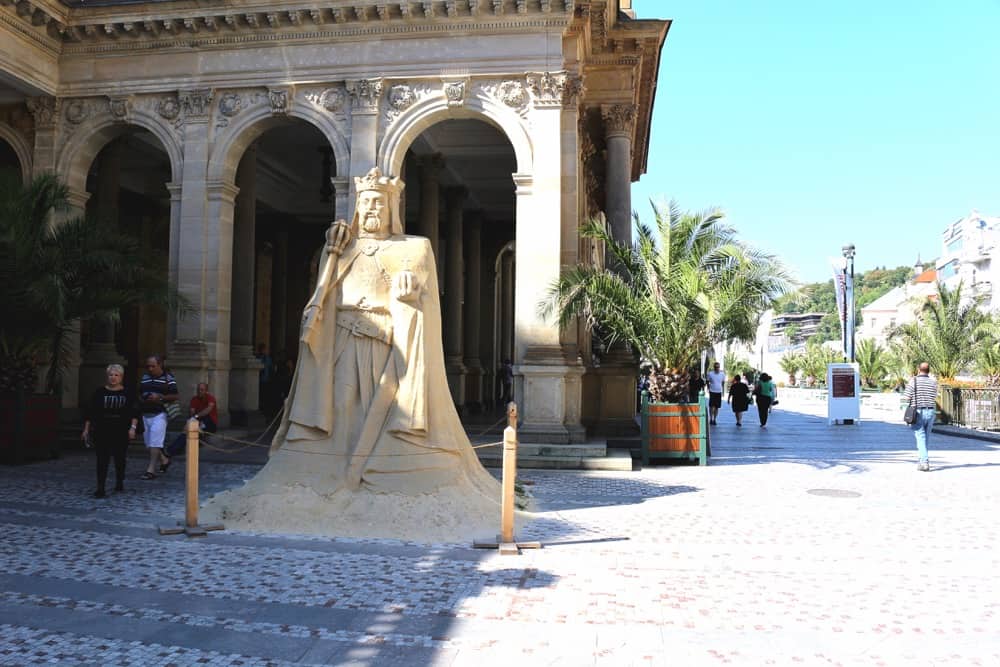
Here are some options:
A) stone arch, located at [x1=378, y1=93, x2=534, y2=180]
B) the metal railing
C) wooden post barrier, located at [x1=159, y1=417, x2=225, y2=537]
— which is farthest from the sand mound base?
the metal railing

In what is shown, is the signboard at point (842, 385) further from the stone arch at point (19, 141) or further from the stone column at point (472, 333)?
the stone arch at point (19, 141)

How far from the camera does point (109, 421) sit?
9664 mm

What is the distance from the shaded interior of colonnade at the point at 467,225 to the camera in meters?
21.8

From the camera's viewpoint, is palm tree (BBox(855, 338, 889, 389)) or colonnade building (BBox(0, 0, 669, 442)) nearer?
colonnade building (BBox(0, 0, 669, 442))

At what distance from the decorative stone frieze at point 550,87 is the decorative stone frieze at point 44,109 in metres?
10.3

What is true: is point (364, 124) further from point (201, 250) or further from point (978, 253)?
point (978, 253)

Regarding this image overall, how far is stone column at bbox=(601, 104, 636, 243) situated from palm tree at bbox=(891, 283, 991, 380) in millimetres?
15115

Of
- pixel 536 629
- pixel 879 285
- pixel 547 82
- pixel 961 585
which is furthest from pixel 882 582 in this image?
pixel 879 285

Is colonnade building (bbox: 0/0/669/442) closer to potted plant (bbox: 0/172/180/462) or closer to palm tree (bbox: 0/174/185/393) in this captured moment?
palm tree (bbox: 0/174/185/393)

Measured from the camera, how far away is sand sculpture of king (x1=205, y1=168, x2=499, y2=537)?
789cm

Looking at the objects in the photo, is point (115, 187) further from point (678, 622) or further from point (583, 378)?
point (678, 622)

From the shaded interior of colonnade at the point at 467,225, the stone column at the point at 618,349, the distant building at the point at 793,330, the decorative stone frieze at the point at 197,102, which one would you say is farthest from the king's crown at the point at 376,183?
the distant building at the point at 793,330

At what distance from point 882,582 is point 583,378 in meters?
10.8

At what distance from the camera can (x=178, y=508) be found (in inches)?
353
